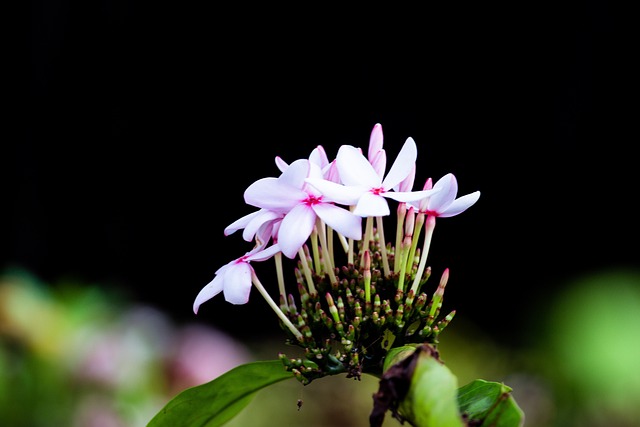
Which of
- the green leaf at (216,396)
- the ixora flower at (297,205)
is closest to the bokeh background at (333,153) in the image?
the green leaf at (216,396)

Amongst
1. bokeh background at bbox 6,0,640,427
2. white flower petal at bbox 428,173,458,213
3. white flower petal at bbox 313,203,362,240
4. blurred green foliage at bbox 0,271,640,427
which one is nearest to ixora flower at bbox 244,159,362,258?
white flower petal at bbox 313,203,362,240

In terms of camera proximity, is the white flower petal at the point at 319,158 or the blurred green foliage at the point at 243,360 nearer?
the white flower petal at the point at 319,158

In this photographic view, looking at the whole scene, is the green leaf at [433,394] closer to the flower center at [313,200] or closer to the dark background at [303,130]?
the flower center at [313,200]

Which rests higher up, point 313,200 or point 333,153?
point 313,200

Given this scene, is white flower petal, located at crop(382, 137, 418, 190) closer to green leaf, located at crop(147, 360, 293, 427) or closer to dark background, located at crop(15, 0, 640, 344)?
green leaf, located at crop(147, 360, 293, 427)

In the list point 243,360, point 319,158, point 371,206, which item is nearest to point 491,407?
point 371,206

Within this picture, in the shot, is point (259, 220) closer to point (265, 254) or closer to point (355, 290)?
point (265, 254)

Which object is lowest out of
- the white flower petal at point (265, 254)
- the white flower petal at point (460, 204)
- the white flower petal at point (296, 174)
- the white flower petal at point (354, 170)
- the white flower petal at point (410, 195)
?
the white flower petal at point (460, 204)
